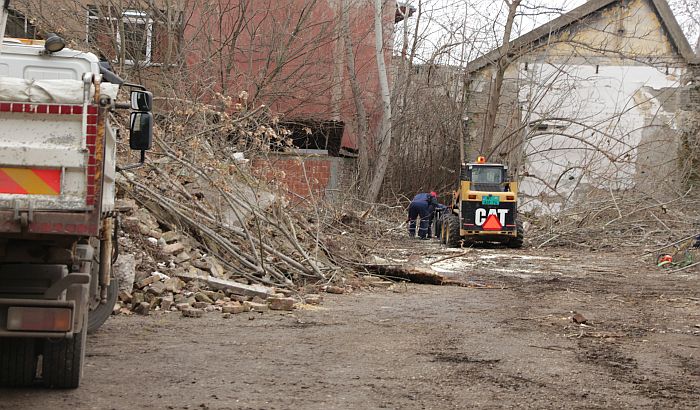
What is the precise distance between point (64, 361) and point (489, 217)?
670 inches

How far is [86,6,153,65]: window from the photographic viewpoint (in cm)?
2014

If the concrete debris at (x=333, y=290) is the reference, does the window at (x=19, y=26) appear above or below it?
above

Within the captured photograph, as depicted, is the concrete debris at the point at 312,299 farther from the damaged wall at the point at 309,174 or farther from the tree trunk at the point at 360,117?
the tree trunk at the point at 360,117

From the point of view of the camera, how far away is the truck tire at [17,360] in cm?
598

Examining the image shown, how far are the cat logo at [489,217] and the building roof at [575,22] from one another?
8703 millimetres

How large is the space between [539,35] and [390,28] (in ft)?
16.2

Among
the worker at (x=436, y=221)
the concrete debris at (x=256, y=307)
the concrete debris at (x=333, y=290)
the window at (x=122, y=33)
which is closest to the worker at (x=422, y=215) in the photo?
the worker at (x=436, y=221)

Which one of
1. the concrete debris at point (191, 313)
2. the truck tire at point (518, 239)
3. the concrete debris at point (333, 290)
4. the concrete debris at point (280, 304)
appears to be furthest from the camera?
the truck tire at point (518, 239)

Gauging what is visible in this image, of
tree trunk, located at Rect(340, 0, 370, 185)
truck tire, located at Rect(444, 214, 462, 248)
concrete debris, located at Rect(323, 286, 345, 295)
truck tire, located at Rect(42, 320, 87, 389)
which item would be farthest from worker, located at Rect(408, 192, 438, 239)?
truck tire, located at Rect(42, 320, 87, 389)

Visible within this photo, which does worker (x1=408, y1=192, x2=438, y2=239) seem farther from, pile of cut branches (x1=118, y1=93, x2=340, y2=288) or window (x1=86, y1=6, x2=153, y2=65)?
pile of cut branches (x1=118, y1=93, x2=340, y2=288)

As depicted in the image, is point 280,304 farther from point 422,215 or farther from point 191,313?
point 422,215

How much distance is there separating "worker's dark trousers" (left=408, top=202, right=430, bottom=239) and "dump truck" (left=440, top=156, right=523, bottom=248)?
6.39ft

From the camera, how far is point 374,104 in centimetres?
3231

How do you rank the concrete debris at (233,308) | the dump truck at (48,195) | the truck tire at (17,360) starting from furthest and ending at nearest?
the concrete debris at (233,308)
the truck tire at (17,360)
the dump truck at (48,195)
